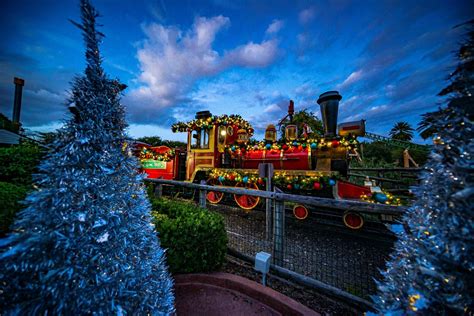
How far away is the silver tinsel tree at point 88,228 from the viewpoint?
0.80m

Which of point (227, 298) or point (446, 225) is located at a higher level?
point (446, 225)

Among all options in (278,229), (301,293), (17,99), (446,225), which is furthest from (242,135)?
(17,99)

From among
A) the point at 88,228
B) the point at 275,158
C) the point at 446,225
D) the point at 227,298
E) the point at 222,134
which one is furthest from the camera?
the point at 222,134

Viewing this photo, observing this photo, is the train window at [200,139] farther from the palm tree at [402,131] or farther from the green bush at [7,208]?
the palm tree at [402,131]

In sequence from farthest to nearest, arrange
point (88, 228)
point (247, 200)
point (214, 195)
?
1. point (214, 195)
2. point (247, 200)
3. point (88, 228)

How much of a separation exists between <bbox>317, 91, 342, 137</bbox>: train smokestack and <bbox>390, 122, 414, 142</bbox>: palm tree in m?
32.0

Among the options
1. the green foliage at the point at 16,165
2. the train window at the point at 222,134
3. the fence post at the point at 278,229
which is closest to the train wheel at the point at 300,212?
the fence post at the point at 278,229

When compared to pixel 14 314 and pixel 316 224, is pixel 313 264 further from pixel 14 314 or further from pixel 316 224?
pixel 14 314

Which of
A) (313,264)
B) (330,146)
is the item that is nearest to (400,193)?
(330,146)

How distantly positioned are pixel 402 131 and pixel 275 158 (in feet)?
117

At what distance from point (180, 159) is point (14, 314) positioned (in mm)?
8850

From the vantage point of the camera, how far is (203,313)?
6.34ft

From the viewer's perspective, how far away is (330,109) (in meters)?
6.11

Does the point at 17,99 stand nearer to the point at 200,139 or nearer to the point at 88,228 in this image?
the point at 200,139
